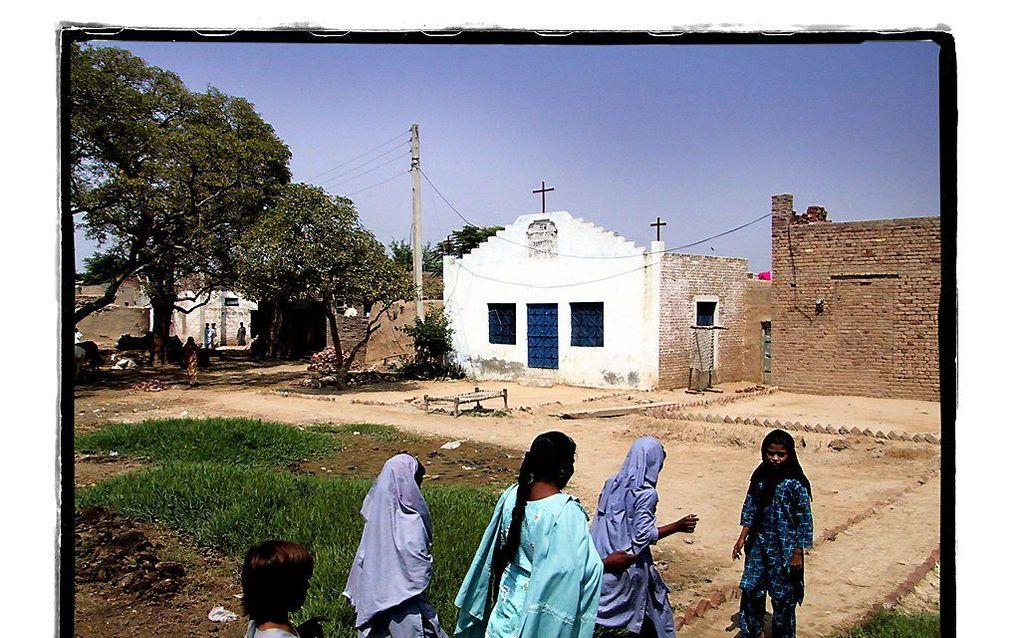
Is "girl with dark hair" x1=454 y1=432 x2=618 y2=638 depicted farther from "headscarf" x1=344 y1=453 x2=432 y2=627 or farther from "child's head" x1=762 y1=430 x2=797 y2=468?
"child's head" x1=762 y1=430 x2=797 y2=468

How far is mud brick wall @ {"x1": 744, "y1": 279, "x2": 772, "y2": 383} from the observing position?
2017cm

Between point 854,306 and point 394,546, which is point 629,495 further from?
point 854,306

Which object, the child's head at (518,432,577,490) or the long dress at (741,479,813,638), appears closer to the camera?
the child's head at (518,432,577,490)

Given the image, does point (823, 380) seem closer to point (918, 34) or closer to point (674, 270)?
point (674, 270)

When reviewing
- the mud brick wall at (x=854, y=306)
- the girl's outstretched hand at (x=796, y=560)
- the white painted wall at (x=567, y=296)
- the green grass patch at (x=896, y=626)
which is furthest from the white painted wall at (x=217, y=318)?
the girl's outstretched hand at (x=796, y=560)

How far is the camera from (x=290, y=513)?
6.18 m

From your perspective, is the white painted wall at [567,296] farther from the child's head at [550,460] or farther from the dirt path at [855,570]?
the child's head at [550,460]

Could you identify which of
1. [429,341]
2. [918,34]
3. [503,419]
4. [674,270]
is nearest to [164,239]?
[429,341]

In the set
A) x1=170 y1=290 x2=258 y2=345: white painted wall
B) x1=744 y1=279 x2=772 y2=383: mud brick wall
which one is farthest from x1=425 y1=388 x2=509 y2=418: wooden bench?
x1=170 y1=290 x2=258 y2=345: white painted wall

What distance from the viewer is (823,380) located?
16.1 metres

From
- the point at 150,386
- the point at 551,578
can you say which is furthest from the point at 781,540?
the point at 150,386

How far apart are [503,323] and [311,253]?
18.8 feet

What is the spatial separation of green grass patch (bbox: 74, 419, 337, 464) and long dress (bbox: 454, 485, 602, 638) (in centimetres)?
695

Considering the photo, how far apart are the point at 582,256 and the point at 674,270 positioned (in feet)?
7.55
